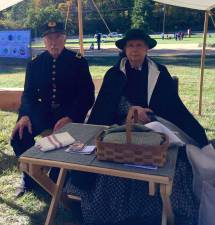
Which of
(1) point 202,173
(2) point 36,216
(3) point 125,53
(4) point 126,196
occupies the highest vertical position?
(3) point 125,53

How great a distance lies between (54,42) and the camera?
11.7ft

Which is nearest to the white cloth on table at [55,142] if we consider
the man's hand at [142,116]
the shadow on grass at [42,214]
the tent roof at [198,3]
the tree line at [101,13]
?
the man's hand at [142,116]

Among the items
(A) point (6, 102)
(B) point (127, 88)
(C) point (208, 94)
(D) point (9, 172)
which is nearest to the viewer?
(B) point (127, 88)

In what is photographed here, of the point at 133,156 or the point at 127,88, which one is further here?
the point at 127,88

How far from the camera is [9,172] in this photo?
4.02 meters

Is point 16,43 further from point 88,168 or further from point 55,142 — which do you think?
point 88,168

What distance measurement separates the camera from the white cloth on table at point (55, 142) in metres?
2.50

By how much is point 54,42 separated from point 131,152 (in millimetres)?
1782

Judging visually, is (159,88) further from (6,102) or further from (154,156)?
(6,102)

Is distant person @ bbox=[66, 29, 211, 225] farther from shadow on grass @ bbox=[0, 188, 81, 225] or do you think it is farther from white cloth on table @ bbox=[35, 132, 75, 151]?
white cloth on table @ bbox=[35, 132, 75, 151]

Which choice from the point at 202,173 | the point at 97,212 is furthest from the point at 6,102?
the point at 202,173

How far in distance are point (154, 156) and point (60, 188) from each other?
1.01 metres

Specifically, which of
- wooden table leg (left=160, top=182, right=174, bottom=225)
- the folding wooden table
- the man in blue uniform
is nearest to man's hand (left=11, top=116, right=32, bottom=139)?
the man in blue uniform

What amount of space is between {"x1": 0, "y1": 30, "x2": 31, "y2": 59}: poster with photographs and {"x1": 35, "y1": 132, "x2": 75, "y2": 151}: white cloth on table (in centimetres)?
644
